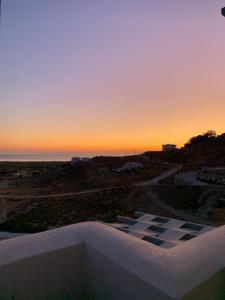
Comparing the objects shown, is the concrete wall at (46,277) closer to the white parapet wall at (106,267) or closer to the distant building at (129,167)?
the white parapet wall at (106,267)

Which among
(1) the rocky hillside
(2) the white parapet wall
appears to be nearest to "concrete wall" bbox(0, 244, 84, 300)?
(2) the white parapet wall

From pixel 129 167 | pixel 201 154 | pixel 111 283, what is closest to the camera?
pixel 111 283

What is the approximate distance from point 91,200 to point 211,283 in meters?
26.3

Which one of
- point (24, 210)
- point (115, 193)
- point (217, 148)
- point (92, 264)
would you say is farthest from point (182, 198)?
point (217, 148)

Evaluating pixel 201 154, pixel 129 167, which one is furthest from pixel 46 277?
pixel 201 154

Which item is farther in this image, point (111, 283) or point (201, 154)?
point (201, 154)

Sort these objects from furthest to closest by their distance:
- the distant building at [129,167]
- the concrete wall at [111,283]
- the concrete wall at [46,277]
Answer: the distant building at [129,167] → the concrete wall at [46,277] → the concrete wall at [111,283]

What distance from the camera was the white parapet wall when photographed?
2.80 meters

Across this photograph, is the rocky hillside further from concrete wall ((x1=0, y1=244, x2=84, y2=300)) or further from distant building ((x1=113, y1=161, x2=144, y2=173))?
concrete wall ((x1=0, y1=244, x2=84, y2=300))

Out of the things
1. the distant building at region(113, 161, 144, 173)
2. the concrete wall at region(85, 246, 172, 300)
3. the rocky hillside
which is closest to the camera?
the concrete wall at region(85, 246, 172, 300)

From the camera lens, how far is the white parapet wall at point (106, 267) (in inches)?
110

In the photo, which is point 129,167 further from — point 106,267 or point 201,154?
point 106,267

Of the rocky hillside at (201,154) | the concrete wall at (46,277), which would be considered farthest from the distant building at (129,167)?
the concrete wall at (46,277)

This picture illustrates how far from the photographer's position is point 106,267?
322cm
